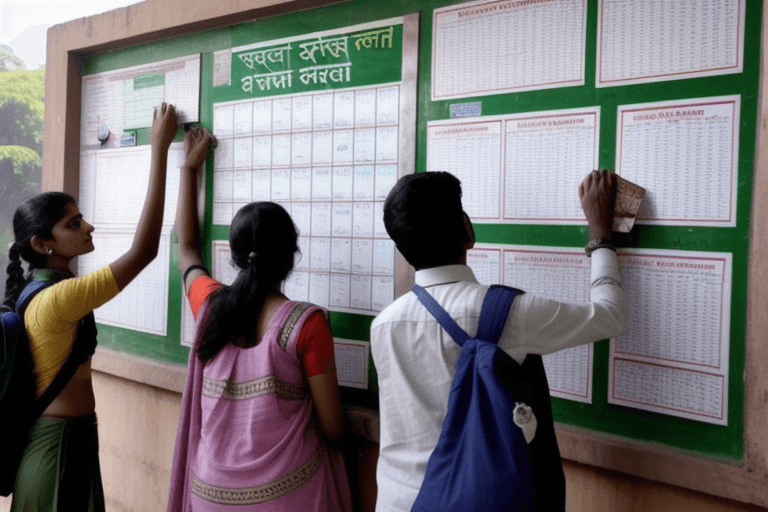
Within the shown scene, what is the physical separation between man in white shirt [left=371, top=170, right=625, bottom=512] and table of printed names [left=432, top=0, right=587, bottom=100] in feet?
1.83

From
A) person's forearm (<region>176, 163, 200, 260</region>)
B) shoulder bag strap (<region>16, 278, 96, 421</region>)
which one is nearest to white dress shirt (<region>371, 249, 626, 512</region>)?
shoulder bag strap (<region>16, 278, 96, 421</region>)

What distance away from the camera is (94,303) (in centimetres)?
175

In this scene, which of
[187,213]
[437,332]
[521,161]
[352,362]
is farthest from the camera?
[187,213]

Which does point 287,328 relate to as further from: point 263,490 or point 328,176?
point 328,176

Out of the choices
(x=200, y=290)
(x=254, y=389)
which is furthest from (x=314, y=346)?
(x=200, y=290)

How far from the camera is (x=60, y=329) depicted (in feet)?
5.76

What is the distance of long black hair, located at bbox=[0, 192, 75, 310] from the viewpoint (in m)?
1.81

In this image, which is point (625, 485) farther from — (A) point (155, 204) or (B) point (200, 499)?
(A) point (155, 204)

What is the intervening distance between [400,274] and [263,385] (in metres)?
0.53

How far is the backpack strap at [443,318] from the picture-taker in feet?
3.91

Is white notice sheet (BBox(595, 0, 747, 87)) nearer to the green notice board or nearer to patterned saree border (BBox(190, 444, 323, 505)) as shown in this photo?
the green notice board

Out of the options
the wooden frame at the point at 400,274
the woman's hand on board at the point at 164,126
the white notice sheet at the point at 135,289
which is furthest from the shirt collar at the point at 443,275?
the white notice sheet at the point at 135,289

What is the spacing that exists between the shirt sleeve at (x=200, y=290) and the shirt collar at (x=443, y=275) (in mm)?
766

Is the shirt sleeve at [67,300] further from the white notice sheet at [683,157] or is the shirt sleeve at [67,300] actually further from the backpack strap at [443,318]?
the white notice sheet at [683,157]
